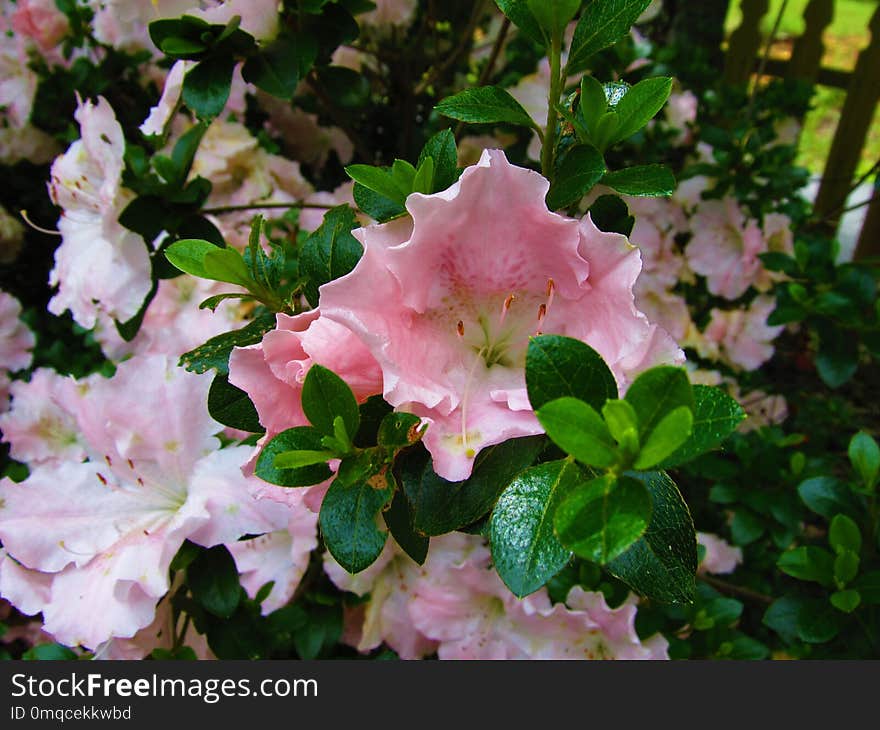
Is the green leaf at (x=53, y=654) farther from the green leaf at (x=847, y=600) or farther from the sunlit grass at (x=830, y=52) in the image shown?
the sunlit grass at (x=830, y=52)

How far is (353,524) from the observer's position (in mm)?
626

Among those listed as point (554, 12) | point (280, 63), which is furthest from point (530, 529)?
point (280, 63)

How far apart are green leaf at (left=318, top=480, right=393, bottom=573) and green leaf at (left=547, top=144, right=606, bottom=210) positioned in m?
0.29

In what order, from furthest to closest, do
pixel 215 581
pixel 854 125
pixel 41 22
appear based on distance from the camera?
1. pixel 854 125
2. pixel 41 22
3. pixel 215 581

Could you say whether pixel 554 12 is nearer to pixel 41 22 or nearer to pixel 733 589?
pixel 733 589

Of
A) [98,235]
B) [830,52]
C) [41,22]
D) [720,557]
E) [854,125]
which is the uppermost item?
[41,22]

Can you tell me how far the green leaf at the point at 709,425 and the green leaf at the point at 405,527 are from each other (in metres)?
0.23

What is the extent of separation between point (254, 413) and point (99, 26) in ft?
3.96

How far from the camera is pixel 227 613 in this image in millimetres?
890

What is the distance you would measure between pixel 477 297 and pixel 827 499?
0.74 metres

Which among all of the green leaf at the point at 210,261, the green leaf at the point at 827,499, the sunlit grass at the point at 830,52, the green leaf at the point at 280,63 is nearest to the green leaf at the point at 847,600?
the green leaf at the point at 827,499

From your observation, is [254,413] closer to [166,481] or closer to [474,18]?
[166,481]

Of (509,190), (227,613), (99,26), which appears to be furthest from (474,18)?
(227,613)

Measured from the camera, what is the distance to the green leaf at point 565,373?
54 centimetres
